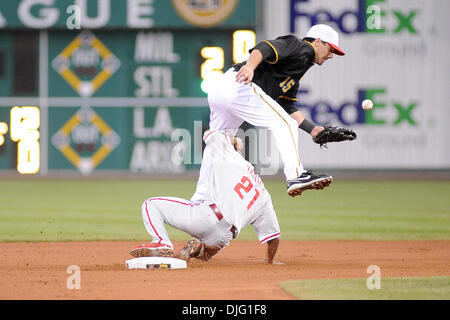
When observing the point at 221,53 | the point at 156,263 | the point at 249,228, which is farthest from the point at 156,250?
the point at 221,53

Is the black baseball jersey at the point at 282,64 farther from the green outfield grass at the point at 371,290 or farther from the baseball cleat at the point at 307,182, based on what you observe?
the green outfield grass at the point at 371,290

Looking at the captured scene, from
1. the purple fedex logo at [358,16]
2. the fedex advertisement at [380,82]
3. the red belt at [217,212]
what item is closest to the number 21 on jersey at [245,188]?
the red belt at [217,212]

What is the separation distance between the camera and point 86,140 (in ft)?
Answer: 63.8

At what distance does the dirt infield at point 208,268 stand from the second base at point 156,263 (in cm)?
7

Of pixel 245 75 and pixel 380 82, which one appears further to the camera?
pixel 380 82

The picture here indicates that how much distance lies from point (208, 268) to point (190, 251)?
0.22 meters

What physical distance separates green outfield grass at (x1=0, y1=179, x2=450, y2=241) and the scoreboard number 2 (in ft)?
1.43

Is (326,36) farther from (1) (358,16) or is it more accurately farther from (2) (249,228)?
(1) (358,16)

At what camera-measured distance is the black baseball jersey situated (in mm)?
6871

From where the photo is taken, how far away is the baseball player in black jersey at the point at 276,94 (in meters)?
6.66

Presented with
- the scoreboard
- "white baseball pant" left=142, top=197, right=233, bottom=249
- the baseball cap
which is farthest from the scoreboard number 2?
"white baseball pant" left=142, top=197, right=233, bottom=249

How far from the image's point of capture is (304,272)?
6.66 m

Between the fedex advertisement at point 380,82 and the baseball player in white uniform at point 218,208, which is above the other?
the fedex advertisement at point 380,82
